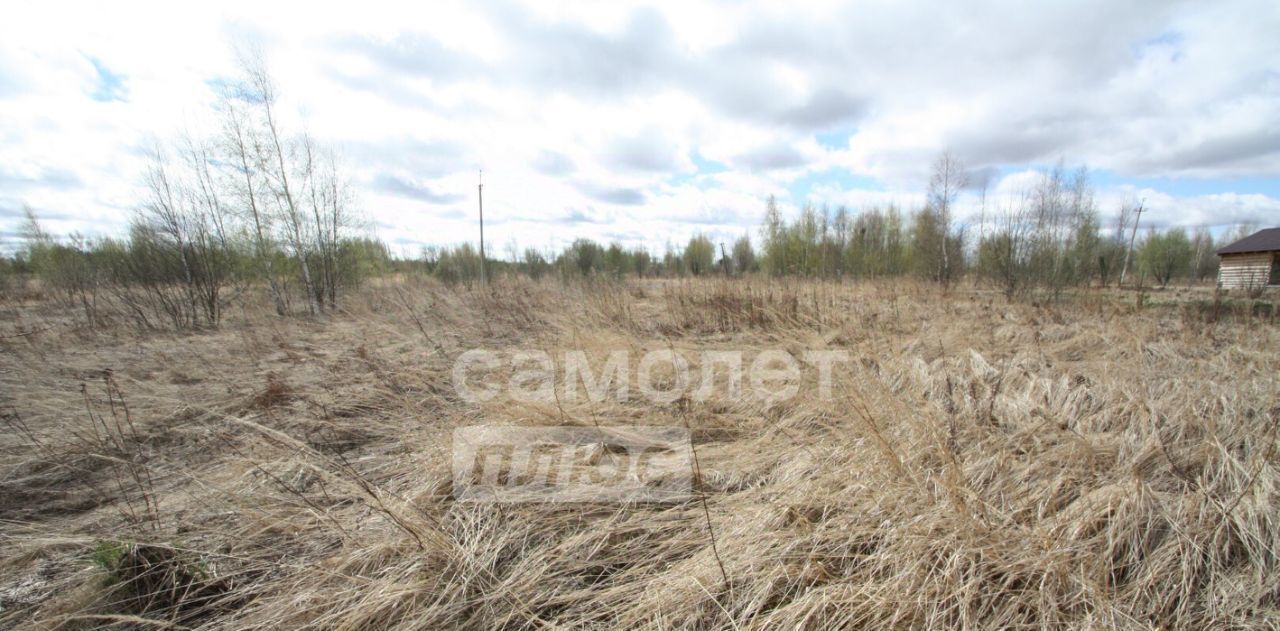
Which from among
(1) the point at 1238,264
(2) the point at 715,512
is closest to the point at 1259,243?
(1) the point at 1238,264

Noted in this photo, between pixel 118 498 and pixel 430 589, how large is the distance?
2.06 metres

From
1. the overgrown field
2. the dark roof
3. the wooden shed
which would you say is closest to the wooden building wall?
the wooden shed

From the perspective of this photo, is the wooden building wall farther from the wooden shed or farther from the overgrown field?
the overgrown field

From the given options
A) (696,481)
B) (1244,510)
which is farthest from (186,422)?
(1244,510)

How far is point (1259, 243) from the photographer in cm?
2364

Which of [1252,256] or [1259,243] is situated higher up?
[1259,243]

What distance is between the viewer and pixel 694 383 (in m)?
3.67

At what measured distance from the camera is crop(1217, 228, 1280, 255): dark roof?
881 inches

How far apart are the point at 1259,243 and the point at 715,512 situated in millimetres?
40938

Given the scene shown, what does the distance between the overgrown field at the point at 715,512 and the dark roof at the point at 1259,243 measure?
33.8 m

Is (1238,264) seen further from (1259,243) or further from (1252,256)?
(1259,243)

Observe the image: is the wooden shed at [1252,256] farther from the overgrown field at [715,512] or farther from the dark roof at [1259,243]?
the overgrown field at [715,512]

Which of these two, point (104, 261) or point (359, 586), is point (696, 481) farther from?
point (104, 261)

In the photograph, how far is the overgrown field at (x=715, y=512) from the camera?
142cm
